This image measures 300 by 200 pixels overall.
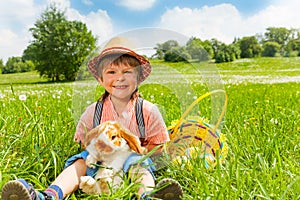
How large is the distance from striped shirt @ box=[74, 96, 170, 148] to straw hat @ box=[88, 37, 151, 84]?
0.17m

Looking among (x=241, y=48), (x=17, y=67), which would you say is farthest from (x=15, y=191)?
(x=17, y=67)

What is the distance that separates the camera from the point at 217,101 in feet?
Answer: 8.44

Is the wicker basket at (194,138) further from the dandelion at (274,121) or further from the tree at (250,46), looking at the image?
the tree at (250,46)

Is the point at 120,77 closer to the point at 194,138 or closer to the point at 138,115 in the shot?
the point at 138,115

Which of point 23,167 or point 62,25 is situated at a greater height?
point 62,25

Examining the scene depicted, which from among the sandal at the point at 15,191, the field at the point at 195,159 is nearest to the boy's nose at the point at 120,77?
the field at the point at 195,159

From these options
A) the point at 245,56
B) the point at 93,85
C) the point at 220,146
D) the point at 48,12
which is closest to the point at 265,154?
the point at 220,146

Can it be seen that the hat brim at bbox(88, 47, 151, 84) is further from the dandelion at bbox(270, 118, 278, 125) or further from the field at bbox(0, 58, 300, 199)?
the dandelion at bbox(270, 118, 278, 125)

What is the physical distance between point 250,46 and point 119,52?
26819 millimetres

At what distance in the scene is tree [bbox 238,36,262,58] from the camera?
1043 inches

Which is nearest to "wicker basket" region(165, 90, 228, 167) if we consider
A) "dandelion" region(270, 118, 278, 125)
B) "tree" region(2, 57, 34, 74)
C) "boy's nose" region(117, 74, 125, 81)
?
"boy's nose" region(117, 74, 125, 81)

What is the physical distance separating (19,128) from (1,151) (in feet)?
1.12

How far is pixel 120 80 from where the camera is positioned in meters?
2.21

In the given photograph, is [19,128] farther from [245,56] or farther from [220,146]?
[245,56]
